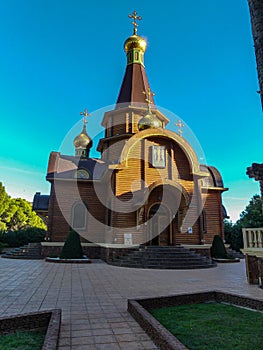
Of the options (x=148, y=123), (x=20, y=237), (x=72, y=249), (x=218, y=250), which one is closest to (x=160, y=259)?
(x=72, y=249)

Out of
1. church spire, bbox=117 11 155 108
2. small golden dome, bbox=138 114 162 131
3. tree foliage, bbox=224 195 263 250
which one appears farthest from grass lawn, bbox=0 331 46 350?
tree foliage, bbox=224 195 263 250

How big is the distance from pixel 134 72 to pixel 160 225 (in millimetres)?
12903

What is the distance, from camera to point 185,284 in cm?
702

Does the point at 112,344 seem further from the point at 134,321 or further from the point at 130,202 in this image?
the point at 130,202

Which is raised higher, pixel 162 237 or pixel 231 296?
pixel 162 237

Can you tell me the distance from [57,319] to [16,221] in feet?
114

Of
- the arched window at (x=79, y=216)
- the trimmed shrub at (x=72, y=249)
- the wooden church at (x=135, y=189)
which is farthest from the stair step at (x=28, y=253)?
the trimmed shrub at (x=72, y=249)

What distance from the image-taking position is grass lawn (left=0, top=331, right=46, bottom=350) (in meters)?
2.83

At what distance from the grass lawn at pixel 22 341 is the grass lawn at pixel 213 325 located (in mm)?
1677

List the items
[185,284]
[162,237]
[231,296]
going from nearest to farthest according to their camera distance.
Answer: [231,296]
[185,284]
[162,237]

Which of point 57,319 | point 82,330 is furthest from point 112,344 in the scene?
point 57,319

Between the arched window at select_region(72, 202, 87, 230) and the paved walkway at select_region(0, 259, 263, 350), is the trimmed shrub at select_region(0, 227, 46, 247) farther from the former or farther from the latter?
the paved walkway at select_region(0, 259, 263, 350)

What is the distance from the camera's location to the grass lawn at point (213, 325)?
2949 mm

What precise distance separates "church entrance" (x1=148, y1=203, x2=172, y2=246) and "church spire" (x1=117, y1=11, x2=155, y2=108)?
8.38 metres
